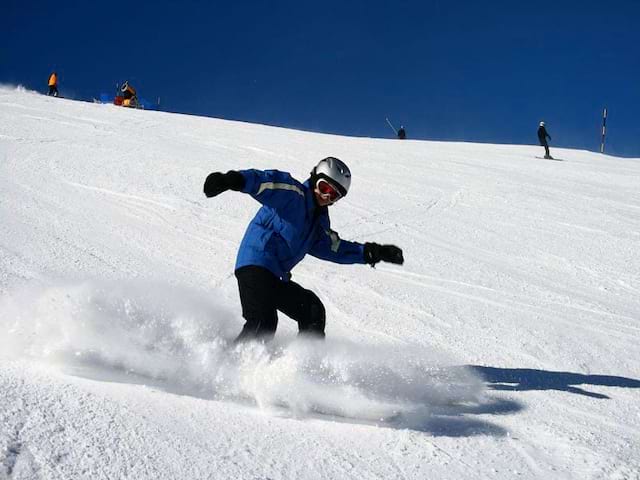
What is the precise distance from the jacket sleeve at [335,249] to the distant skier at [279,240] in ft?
0.19

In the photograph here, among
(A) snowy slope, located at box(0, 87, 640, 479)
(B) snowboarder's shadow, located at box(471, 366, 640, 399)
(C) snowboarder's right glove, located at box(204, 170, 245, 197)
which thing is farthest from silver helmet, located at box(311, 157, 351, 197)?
(B) snowboarder's shadow, located at box(471, 366, 640, 399)

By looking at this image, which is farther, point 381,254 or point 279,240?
point 381,254

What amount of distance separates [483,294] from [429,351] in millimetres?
2184

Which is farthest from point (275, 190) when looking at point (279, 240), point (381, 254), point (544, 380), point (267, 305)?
point (544, 380)

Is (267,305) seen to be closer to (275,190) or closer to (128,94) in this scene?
(275,190)

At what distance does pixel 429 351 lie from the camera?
16.5 ft

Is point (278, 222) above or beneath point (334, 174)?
beneath

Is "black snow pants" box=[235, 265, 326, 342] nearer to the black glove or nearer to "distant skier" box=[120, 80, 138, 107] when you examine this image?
the black glove

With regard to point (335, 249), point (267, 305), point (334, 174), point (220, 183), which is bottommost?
point (267, 305)

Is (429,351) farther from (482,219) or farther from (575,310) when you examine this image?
(482,219)

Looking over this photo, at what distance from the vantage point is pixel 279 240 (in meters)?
4.07

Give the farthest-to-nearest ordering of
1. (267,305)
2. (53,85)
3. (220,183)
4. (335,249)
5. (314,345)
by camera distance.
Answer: (53,85), (335,249), (314,345), (267,305), (220,183)

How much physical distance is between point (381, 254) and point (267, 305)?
1.04m

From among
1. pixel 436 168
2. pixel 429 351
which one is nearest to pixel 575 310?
pixel 429 351
